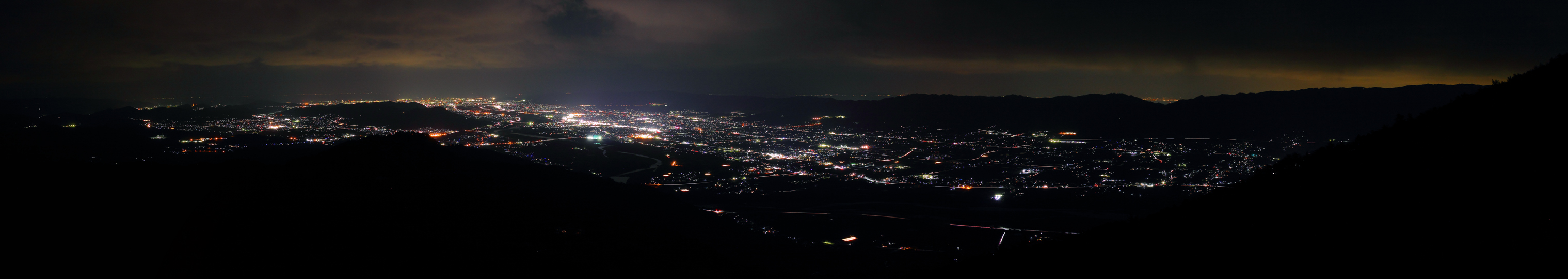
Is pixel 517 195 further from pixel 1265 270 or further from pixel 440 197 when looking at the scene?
pixel 1265 270

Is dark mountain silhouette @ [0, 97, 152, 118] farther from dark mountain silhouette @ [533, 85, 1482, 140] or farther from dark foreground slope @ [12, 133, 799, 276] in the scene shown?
dark mountain silhouette @ [533, 85, 1482, 140]

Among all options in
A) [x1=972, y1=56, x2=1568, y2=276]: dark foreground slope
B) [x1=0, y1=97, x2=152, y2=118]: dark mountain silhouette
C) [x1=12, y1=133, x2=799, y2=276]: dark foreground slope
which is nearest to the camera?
[x1=972, y1=56, x2=1568, y2=276]: dark foreground slope

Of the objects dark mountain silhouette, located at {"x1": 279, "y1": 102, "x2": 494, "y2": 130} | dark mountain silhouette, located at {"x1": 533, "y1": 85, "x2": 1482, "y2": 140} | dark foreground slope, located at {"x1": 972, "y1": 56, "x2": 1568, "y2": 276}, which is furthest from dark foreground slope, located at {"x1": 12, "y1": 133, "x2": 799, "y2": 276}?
dark mountain silhouette, located at {"x1": 533, "y1": 85, "x2": 1482, "y2": 140}

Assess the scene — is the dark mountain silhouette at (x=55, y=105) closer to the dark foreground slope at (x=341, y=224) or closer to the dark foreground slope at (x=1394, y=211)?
the dark foreground slope at (x=341, y=224)

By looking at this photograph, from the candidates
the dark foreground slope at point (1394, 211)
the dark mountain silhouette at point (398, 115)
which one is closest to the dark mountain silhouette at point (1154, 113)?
the dark mountain silhouette at point (398, 115)

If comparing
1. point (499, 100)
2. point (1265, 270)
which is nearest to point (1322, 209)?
point (1265, 270)
